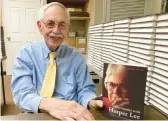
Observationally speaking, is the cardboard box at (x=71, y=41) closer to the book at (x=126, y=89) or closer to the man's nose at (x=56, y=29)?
the man's nose at (x=56, y=29)

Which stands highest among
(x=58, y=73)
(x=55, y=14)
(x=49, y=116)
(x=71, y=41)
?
(x=55, y=14)

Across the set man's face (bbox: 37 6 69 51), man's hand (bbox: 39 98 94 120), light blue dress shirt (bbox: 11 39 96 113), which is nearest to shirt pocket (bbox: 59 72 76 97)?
light blue dress shirt (bbox: 11 39 96 113)

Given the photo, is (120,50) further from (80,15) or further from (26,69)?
(80,15)

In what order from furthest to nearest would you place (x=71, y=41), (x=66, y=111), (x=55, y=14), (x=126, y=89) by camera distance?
1. (x=71, y=41)
2. (x=55, y=14)
3. (x=66, y=111)
4. (x=126, y=89)

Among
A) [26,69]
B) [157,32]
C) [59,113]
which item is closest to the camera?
[59,113]

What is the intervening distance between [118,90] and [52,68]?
0.57 meters

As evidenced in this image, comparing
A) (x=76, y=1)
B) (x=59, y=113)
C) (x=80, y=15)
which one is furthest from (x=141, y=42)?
(x=76, y=1)

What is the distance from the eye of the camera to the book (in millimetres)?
734

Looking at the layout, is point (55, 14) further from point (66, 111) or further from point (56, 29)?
point (66, 111)

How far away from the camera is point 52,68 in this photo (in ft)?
4.06

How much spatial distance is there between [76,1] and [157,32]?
316cm

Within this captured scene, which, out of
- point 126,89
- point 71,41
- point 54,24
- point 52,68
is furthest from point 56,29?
point 71,41

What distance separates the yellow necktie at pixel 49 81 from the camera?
3.89ft

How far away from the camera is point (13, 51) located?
14.5ft
